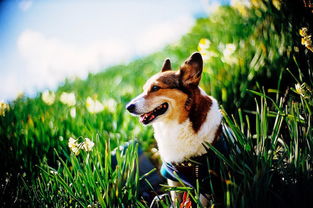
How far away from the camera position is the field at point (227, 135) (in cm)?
217

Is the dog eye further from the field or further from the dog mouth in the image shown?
the field

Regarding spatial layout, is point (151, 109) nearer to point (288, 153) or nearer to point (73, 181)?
point (73, 181)

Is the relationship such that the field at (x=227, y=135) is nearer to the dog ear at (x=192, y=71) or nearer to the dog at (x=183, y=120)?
the dog at (x=183, y=120)

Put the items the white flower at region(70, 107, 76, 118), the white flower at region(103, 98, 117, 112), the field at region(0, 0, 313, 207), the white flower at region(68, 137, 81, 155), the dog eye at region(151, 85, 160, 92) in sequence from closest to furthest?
1. the field at region(0, 0, 313, 207)
2. the white flower at region(68, 137, 81, 155)
3. the dog eye at region(151, 85, 160, 92)
4. the white flower at region(70, 107, 76, 118)
5. the white flower at region(103, 98, 117, 112)

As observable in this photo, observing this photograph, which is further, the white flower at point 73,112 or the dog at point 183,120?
the white flower at point 73,112

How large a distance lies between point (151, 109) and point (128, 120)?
1.63 meters

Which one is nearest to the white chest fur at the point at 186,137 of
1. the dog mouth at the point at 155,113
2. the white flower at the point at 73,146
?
the dog mouth at the point at 155,113

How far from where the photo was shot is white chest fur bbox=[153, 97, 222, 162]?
Result: 2.53 metres

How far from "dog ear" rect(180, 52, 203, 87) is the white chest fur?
0.29 meters

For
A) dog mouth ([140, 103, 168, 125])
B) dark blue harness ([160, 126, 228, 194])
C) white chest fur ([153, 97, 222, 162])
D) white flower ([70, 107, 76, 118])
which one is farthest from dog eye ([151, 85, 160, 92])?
white flower ([70, 107, 76, 118])

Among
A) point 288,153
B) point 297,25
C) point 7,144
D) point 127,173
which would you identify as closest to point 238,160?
point 288,153

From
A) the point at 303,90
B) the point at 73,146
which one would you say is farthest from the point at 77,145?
the point at 303,90

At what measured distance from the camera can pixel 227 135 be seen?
2.43m

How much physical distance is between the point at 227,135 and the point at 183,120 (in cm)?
43
